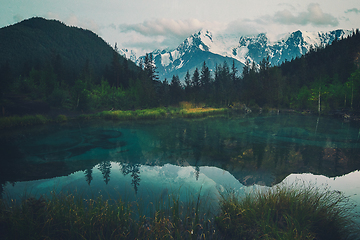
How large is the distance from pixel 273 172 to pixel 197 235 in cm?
596

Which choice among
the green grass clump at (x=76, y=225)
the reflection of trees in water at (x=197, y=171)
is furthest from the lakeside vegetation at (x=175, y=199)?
the reflection of trees in water at (x=197, y=171)

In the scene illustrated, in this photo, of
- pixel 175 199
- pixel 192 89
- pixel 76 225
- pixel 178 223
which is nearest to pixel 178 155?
pixel 175 199

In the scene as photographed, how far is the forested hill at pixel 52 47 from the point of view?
190 ft

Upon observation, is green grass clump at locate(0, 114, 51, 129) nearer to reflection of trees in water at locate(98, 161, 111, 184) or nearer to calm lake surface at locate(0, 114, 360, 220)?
calm lake surface at locate(0, 114, 360, 220)

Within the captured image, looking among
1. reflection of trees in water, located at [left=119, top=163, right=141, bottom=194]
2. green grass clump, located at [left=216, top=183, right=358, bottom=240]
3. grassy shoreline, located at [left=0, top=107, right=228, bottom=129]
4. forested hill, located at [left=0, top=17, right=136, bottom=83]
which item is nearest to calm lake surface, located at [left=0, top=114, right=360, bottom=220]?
reflection of trees in water, located at [left=119, top=163, right=141, bottom=194]

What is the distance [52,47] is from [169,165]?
9311cm

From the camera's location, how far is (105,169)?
888 centimetres

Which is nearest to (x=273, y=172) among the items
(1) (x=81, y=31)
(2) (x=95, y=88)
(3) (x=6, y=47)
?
(2) (x=95, y=88)

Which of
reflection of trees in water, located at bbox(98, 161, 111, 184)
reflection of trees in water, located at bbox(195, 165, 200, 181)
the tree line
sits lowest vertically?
reflection of trees in water, located at bbox(98, 161, 111, 184)

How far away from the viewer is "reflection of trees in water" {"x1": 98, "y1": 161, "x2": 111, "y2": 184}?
7.71m

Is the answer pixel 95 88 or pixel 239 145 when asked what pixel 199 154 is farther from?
pixel 95 88

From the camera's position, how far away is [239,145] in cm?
1322

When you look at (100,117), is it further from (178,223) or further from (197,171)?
(178,223)

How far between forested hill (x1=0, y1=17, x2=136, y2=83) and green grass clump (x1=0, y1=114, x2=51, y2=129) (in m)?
28.9
